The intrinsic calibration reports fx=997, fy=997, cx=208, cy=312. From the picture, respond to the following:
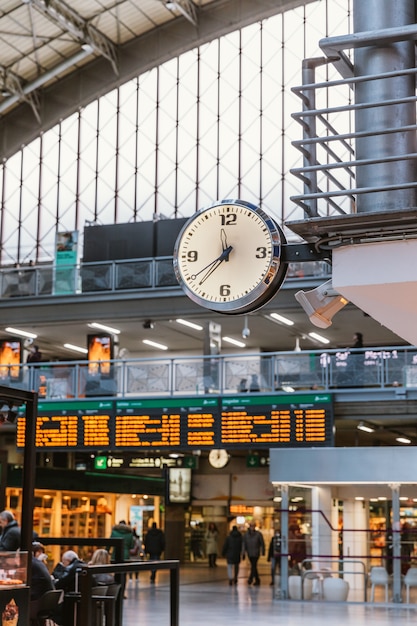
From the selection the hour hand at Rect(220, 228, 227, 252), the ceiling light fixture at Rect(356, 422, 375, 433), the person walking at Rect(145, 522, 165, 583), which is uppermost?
the ceiling light fixture at Rect(356, 422, 375, 433)

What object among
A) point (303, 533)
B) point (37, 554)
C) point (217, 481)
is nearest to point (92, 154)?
point (217, 481)

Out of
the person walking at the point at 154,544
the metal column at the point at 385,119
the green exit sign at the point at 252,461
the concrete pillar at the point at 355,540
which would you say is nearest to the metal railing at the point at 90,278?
the green exit sign at the point at 252,461

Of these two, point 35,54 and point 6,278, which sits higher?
point 35,54

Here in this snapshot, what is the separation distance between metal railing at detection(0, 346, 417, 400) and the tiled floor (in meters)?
4.92

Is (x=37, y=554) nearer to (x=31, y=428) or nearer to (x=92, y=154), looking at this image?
(x=31, y=428)

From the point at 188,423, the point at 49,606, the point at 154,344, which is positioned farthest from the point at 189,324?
the point at 49,606

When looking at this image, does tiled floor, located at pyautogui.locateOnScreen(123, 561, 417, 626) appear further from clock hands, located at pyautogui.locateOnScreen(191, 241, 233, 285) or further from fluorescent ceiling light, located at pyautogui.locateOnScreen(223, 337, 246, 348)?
clock hands, located at pyautogui.locateOnScreen(191, 241, 233, 285)

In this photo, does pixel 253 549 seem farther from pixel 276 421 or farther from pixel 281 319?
pixel 281 319

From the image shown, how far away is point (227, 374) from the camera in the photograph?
24.9m

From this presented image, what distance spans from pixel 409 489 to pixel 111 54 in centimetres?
2306

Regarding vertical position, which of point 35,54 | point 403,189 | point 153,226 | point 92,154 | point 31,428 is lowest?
point 31,428

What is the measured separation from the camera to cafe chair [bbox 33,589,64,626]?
446 inches

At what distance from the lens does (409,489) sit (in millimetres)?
21938

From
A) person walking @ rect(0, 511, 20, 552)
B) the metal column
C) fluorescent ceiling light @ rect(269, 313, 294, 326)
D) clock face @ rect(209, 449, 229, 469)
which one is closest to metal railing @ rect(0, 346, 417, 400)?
clock face @ rect(209, 449, 229, 469)
